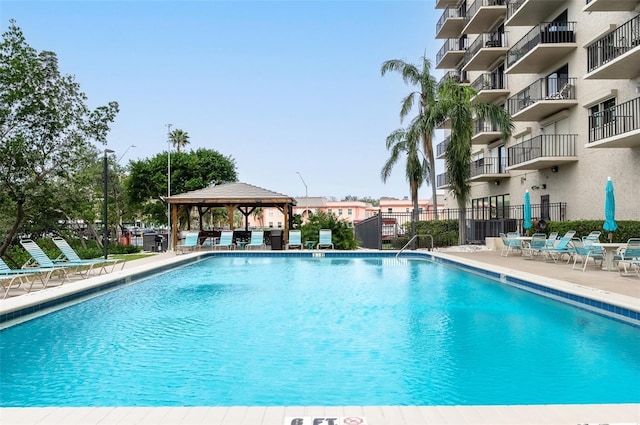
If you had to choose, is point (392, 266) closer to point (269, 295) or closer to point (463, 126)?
point (269, 295)

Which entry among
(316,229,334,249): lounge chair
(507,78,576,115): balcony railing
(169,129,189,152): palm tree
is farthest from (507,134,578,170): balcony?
(169,129,189,152): palm tree

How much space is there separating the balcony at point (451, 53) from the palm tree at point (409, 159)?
714cm

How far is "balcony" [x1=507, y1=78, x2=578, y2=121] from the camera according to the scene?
67.6 ft

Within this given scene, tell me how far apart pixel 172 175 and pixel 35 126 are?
25.5m

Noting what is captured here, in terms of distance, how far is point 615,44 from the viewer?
17.2 m

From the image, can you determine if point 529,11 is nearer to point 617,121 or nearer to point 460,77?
point 617,121

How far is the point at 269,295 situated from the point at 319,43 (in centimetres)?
1711

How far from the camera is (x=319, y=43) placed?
24.1 meters

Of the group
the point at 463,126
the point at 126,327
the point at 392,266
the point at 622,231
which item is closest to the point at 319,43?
the point at 463,126

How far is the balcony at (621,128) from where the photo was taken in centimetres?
1502

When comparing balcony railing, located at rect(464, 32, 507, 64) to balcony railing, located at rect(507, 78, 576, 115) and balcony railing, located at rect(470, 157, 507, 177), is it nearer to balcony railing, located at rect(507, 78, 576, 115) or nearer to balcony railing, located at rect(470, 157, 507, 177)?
balcony railing, located at rect(507, 78, 576, 115)
